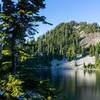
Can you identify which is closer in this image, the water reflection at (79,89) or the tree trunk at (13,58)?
the tree trunk at (13,58)

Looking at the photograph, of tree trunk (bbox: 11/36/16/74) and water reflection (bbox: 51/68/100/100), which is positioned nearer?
tree trunk (bbox: 11/36/16/74)

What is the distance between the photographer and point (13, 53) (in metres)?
17.2

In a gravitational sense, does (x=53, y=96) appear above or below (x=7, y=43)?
below

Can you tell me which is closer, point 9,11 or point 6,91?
point 6,91

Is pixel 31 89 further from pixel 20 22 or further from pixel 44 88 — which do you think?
pixel 20 22

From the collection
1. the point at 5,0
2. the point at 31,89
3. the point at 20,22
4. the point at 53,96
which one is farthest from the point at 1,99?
the point at 5,0

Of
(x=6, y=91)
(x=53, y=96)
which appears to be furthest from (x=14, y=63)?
(x=53, y=96)

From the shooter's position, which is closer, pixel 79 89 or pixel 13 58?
Result: pixel 13 58

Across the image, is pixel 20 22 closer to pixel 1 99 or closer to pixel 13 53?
pixel 13 53

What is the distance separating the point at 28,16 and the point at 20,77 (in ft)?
10.9

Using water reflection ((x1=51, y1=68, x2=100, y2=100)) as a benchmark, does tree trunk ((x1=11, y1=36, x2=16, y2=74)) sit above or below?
above

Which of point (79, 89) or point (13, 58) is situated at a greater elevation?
point (13, 58)

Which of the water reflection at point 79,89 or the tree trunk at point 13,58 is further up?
the tree trunk at point 13,58

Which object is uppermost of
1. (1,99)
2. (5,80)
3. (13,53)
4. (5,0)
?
(5,0)
